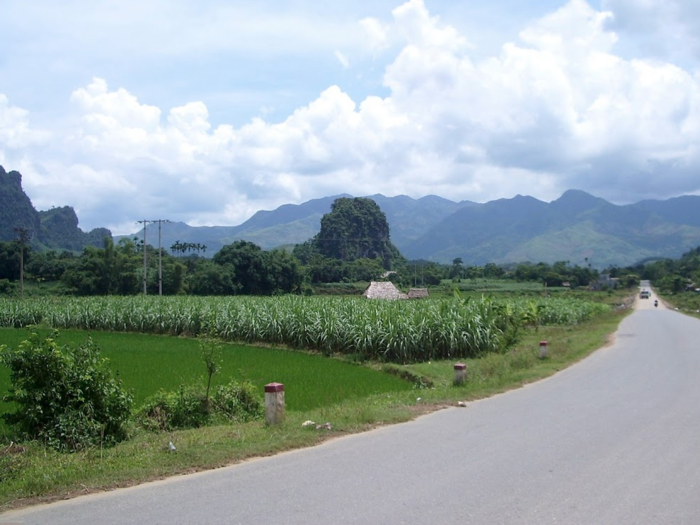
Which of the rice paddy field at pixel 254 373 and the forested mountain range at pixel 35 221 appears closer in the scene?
the rice paddy field at pixel 254 373

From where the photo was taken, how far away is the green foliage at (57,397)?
8648mm

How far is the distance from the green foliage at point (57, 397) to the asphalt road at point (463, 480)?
2485mm

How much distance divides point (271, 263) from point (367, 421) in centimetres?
5673

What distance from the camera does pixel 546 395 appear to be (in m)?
13.2

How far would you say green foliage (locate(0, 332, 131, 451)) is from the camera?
8.65 meters

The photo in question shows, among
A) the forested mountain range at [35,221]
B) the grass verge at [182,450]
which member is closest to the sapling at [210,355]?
the grass verge at [182,450]

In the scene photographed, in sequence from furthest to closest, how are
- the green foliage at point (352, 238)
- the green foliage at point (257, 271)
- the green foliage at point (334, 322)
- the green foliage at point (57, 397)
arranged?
the green foliage at point (352, 238) → the green foliage at point (257, 271) → the green foliage at point (334, 322) → the green foliage at point (57, 397)

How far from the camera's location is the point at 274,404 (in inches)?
382

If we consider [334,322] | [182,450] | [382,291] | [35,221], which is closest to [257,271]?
[382,291]

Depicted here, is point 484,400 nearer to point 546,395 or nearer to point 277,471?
point 546,395

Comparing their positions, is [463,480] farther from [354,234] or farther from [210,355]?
[354,234]

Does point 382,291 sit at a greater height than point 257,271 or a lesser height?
lesser

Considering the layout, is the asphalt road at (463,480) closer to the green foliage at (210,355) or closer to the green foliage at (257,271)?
the green foliage at (210,355)

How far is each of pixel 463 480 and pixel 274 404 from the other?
146 inches
